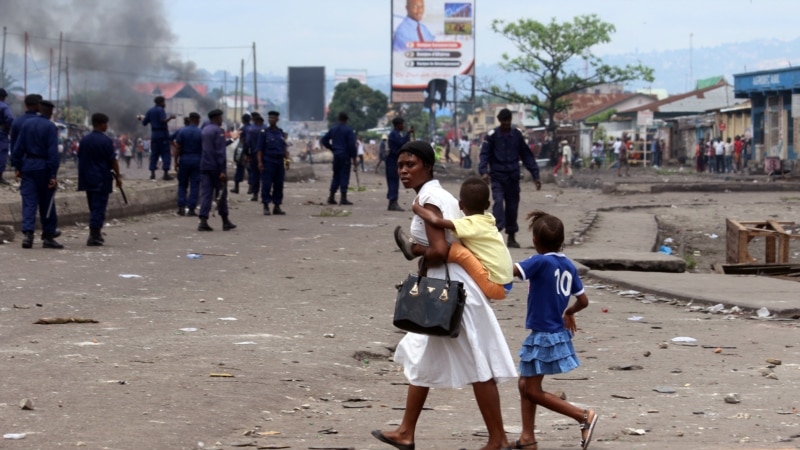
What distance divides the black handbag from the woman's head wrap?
0.64m

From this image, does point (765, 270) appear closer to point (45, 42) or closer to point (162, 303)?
point (162, 303)

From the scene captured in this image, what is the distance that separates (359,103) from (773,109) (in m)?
46.4

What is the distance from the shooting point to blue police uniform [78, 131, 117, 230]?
13.5m

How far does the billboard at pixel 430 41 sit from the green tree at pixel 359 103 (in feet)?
131

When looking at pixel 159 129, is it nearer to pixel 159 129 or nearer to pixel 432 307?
pixel 159 129

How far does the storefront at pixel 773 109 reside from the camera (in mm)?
45531

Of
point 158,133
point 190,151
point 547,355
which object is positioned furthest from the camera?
point 158,133

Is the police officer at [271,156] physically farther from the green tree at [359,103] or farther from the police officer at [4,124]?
the green tree at [359,103]

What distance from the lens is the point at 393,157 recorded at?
20547 millimetres

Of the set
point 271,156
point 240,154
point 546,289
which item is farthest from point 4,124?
point 546,289

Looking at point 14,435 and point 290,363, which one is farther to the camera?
point 290,363

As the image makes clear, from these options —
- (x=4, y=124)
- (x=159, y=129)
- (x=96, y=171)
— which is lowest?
(x=96, y=171)

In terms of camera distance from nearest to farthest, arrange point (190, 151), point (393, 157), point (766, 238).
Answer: point (766, 238)
point (190, 151)
point (393, 157)

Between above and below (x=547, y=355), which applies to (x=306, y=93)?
above
